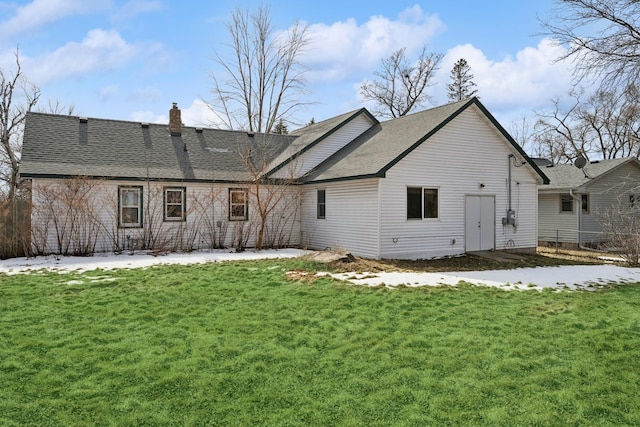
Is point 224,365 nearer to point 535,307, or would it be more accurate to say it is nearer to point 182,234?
point 535,307

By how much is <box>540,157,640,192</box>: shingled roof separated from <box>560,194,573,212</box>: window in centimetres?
69

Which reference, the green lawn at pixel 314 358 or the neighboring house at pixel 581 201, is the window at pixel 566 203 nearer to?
the neighboring house at pixel 581 201

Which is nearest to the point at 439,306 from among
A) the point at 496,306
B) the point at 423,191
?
the point at 496,306

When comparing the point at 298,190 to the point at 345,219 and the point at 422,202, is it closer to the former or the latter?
the point at 345,219

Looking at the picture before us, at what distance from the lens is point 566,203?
21.8 m

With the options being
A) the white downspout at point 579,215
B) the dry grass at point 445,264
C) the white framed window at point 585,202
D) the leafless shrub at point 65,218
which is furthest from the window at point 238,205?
the white framed window at point 585,202

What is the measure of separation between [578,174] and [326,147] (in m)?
13.3

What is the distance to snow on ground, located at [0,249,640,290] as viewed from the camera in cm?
997

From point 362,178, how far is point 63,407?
10556 millimetres

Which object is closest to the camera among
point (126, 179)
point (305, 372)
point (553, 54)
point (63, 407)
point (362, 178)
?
point (63, 407)

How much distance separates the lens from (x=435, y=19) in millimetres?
13023

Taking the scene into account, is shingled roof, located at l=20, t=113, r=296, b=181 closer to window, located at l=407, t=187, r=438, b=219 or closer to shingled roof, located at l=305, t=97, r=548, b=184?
shingled roof, located at l=305, t=97, r=548, b=184

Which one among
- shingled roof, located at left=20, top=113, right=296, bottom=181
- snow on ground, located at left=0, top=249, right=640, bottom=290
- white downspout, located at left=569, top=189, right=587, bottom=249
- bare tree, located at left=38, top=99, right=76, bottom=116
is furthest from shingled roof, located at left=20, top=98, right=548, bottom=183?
bare tree, located at left=38, top=99, right=76, bottom=116

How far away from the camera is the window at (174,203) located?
51.4ft
